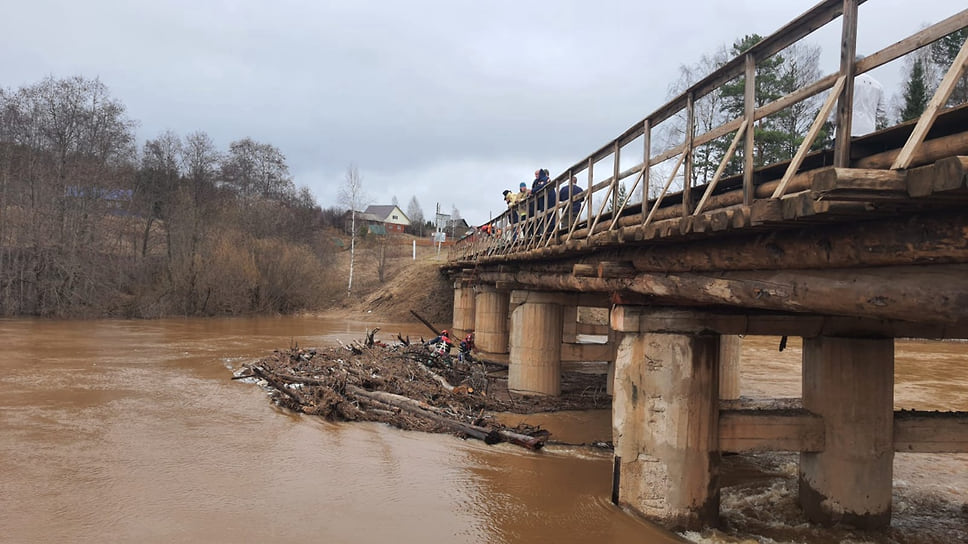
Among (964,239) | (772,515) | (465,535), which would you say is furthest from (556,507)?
(964,239)

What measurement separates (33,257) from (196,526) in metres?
37.2

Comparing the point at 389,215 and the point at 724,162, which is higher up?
the point at 389,215

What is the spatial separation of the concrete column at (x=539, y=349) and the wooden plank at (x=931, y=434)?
8.10 metres

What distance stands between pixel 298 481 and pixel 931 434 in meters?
8.13

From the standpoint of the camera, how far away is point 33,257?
36.3 metres

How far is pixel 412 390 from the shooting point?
44.8 ft

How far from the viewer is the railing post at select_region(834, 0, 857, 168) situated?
14.3ft

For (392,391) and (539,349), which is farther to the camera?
(539,349)

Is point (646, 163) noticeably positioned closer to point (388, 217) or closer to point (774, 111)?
point (774, 111)

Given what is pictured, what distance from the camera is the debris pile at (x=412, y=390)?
11.9m

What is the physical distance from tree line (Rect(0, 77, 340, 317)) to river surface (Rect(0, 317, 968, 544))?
24312 mm

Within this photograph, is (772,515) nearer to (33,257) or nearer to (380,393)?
(380,393)

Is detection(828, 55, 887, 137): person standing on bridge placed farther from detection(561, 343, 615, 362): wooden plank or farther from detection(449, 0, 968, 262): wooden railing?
detection(561, 343, 615, 362): wooden plank

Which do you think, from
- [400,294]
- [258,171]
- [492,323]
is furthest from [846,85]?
[258,171]
